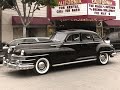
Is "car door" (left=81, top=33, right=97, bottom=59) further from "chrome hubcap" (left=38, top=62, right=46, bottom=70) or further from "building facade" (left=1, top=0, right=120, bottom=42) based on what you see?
"building facade" (left=1, top=0, right=120, bottom=42)

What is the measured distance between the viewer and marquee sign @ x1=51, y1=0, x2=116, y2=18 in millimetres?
21734

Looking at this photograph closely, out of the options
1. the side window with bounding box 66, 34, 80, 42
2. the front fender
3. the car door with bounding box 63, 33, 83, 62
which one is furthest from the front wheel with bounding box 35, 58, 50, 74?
the front fender

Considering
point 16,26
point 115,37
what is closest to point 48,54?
point 115,37

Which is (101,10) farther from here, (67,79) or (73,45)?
(67,79)

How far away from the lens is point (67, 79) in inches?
376

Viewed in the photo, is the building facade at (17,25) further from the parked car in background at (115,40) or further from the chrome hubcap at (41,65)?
the chrome hubcap at (41,65)

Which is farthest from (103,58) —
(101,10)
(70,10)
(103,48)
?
(101,10)

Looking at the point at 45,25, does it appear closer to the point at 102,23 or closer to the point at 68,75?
the point at 102,23

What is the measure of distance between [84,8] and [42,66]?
39.7 feet

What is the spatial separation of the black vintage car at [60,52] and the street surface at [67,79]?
0.40 metres

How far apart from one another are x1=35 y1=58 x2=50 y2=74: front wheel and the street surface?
0.68ft

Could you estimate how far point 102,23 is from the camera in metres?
27.7

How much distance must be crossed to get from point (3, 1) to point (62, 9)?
6.47 m

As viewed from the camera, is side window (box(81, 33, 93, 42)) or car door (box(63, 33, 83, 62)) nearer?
car door (box(63, 33, 83, 62))
